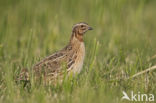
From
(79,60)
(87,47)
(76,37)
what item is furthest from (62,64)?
(87,47)

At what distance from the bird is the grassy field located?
0.21 metres

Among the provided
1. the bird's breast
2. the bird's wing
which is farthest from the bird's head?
the bird's wing

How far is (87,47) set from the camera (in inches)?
428

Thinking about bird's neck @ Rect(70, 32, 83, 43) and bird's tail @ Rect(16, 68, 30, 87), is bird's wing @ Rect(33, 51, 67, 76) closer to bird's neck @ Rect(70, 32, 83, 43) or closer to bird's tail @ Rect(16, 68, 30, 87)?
bird's tail @ Rect(16, 68, 30, 87)

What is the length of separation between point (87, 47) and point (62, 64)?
2462mm

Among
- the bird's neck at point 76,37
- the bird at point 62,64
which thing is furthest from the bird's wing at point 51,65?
the bird's neck at point 76,37

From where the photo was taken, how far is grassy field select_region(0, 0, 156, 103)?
7.54 meters

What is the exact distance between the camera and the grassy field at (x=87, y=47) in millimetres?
7539

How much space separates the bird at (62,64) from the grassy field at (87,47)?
213 mm

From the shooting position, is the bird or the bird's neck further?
the bird's neck

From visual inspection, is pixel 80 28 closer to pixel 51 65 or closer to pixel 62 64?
pixel 51 65

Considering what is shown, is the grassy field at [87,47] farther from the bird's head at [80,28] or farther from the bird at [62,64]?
the bird's head at [80,28]

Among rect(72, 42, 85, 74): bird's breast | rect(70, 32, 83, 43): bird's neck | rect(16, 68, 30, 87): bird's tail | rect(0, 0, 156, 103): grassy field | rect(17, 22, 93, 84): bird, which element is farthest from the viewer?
rect(70, 32, 83, 43): bird's neck

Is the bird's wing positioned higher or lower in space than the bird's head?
lower
